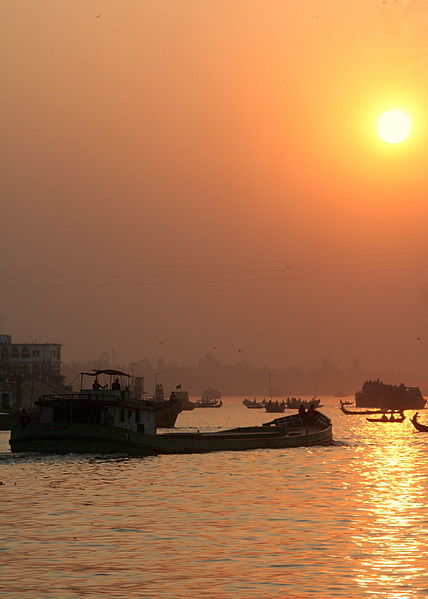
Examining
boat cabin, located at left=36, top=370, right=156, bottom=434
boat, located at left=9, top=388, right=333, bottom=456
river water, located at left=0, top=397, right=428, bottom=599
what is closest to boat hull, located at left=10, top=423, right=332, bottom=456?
boat, located at left=9, top=388, right=333, bottom=456

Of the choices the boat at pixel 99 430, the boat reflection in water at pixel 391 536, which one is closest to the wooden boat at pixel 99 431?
the boat at pixel 99 430

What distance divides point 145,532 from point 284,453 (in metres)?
48.8

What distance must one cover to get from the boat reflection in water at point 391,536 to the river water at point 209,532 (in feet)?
0.19

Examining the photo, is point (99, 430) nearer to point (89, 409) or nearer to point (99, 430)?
point (99, 430)

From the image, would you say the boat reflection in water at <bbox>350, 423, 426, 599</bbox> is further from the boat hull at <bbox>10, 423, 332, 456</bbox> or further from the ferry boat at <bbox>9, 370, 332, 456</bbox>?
the ferry boat at <bbox>9, 370, 332, 456</bbox>

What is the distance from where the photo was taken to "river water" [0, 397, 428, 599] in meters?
26.3

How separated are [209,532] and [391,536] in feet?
21.3

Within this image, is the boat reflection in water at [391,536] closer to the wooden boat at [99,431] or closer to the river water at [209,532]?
the river water at [209,532]

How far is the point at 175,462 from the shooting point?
71.2 meters

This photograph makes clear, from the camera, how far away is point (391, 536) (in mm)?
34688

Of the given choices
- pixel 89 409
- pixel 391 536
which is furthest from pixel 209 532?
pixel 89 409

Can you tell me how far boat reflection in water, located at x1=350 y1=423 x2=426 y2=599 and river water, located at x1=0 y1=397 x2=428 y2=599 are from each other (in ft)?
0.19

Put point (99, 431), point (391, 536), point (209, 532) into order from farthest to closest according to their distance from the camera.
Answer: point (99, 431) → point (209, 532) → point (391, 536)

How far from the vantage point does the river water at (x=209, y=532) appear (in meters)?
26.3
